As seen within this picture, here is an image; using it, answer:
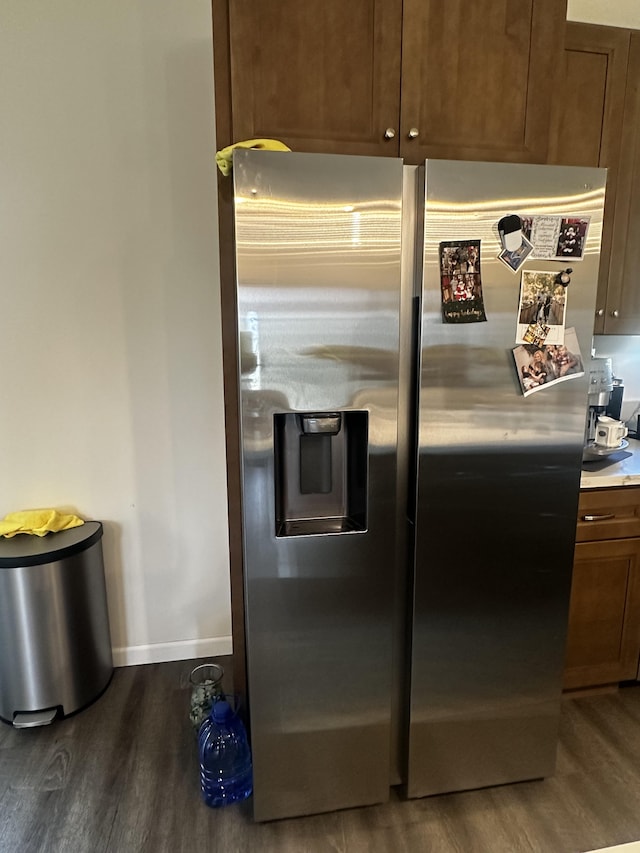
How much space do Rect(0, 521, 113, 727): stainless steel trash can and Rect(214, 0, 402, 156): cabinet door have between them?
1547 millimetres

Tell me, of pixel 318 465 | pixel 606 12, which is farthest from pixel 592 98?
pixel 318 465

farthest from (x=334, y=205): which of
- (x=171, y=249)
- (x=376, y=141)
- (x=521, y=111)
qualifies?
(x=171, y=249)

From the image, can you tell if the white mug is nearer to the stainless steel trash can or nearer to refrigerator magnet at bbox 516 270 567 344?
refrigerator magnet at bbox 516 270 567 344

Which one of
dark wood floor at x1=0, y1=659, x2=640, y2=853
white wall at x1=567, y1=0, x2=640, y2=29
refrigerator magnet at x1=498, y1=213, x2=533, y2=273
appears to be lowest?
dark wood floor at x1=0, y1=659, x2=640, y2=853

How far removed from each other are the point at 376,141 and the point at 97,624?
6.64 feet

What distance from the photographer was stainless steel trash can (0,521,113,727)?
6.14ft

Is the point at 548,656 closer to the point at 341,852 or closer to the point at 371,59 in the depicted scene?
the point at 341,852

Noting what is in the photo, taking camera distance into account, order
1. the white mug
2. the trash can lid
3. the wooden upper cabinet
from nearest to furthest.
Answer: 1. the wooden upper cabinet
2. the trash can lid
3. the white mug

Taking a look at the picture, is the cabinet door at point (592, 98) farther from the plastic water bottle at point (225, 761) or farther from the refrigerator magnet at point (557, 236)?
the plastic water bottle at point (225, 761)

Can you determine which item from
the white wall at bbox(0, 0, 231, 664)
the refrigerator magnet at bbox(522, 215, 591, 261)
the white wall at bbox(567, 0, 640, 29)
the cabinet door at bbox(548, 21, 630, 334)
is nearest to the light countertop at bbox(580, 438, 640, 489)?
the refrigerator magnet at bbox(522, 215, 591, 261)

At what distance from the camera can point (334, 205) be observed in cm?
126

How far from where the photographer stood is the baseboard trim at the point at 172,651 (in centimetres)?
232

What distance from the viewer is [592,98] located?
2.01 metres

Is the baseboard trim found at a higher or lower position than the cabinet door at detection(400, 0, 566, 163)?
lower
